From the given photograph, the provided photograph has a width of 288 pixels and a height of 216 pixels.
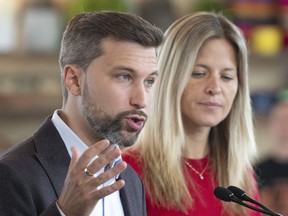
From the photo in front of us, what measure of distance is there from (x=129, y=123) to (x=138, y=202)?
0.36 meters

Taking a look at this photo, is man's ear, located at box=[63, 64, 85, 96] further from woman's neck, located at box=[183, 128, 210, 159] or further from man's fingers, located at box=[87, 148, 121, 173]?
woman's neck, located at box=[183, 128, 210, 159]

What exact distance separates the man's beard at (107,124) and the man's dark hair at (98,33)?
0.30 ft

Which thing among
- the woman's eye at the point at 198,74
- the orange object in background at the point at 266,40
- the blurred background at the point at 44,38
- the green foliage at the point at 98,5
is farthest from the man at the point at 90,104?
the orange object in background at the point at 266,40

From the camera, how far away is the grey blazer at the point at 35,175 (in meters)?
2.06

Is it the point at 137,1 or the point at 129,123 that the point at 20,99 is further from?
the point at 129,123

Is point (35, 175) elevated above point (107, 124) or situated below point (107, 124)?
below

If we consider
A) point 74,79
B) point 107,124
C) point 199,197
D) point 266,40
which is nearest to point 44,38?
point 266,40

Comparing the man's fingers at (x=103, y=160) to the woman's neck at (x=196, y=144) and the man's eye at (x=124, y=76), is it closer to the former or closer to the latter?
the man's eye at (x=124, y=76)

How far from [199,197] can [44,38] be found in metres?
3.37

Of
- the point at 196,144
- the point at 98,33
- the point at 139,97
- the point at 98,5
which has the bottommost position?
the point at 196,144

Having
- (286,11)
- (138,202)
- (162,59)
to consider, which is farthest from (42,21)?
(138,202)

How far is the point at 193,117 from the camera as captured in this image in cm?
297

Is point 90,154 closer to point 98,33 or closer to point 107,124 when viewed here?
point 107,124

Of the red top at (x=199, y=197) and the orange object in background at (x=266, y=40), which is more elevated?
the orange object in background at (x=266, y=40)
